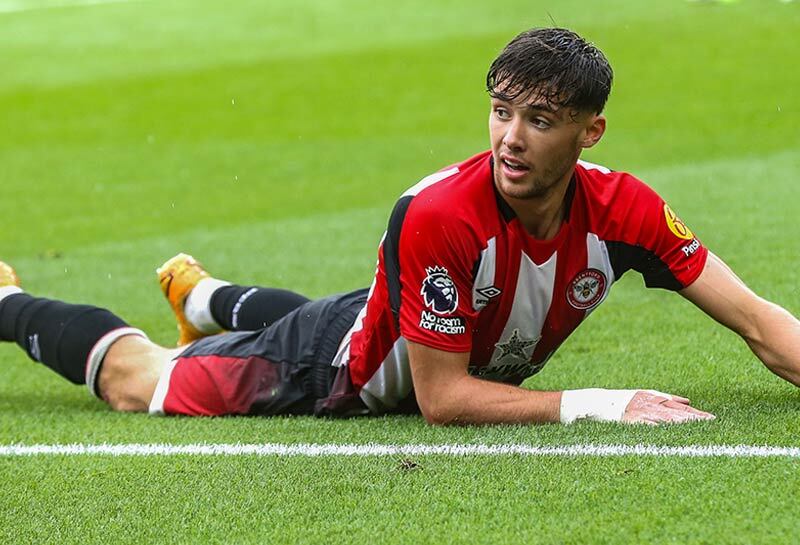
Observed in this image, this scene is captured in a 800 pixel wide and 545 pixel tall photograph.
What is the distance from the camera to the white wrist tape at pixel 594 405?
4438 millimetres

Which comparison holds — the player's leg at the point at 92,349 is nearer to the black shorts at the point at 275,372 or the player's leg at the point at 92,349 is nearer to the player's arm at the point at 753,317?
the black shorts at the point at 275,372

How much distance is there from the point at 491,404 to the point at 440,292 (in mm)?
453

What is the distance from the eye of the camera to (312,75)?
2361cm

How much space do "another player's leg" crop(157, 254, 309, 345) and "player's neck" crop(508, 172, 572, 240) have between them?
74.6 inches

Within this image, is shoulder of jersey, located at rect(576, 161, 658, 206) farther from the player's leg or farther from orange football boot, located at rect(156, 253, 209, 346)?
orange football boot, located at rect(156, 253, 209, 346)

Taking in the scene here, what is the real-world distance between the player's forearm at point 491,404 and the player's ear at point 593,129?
2.90ft

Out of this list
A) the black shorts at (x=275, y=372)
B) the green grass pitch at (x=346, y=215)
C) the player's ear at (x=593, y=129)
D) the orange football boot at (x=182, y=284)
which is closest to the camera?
the green grass pitch at (x=346, y=215)

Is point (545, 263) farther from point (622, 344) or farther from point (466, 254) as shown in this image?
point (622, 344)

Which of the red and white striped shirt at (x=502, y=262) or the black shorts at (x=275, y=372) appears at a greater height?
the red and white striped shirt at (x=502, y=262)

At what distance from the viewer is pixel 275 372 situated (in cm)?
539

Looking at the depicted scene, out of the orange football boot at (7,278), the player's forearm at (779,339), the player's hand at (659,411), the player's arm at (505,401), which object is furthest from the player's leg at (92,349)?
the player's forearm at (779,339)

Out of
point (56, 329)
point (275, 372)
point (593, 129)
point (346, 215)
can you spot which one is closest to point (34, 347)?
point (56, 329)

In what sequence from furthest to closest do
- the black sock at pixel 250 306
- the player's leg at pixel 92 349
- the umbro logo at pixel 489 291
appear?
the black sock at pixel 250 306
the player's leg at pixel 92 349
the umbro logo at pixel 489 291

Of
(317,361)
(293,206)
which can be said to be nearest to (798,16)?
(293,206)
